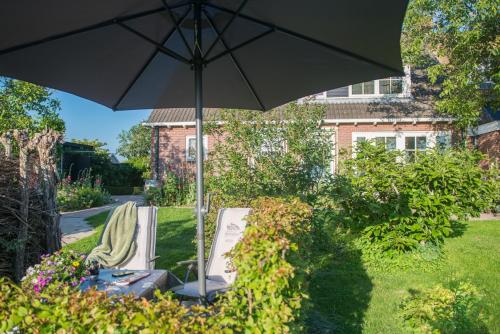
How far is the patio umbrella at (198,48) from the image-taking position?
2.76 meters

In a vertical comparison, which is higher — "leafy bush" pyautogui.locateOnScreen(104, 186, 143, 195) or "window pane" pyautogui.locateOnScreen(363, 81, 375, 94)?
"window pane" pyautogui.locateOnScreen(363, 81, 375, 94)

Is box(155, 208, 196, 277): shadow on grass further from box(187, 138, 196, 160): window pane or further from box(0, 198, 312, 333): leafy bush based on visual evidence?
box(0, 198, 312, 333): leafy bush

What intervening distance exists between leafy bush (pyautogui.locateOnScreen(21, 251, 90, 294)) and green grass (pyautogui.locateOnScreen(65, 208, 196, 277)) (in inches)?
110

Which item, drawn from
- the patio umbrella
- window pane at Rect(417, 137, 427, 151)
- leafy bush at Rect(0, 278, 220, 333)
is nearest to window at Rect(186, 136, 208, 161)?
window pane at Rect(417, 137, 427, 151)

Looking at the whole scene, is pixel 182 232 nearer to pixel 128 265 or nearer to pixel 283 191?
pixel 283 191

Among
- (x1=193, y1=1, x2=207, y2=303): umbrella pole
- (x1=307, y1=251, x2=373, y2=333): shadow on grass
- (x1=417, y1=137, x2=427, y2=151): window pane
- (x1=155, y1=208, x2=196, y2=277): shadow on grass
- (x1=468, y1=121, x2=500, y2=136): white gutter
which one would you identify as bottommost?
(x1=307, y1=251, x2=373, y2=333): shadow on grass

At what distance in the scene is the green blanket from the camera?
519 centimetres

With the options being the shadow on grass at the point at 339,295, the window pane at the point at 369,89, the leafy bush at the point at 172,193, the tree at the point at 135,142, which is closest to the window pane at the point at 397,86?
the window pane at the point at 369,89

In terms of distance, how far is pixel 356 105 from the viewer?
16.0m

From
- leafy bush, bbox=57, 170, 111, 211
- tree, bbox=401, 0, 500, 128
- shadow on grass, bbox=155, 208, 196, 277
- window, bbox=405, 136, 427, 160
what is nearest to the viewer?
shadow on grass, bbox=155, 208, 196, 277

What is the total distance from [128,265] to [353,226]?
3748 millimetres

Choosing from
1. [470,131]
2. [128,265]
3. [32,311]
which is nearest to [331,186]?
[128,265]

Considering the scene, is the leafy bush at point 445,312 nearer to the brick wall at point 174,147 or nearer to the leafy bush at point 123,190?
the brick wall at point 174,147

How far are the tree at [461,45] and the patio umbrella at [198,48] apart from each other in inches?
353
